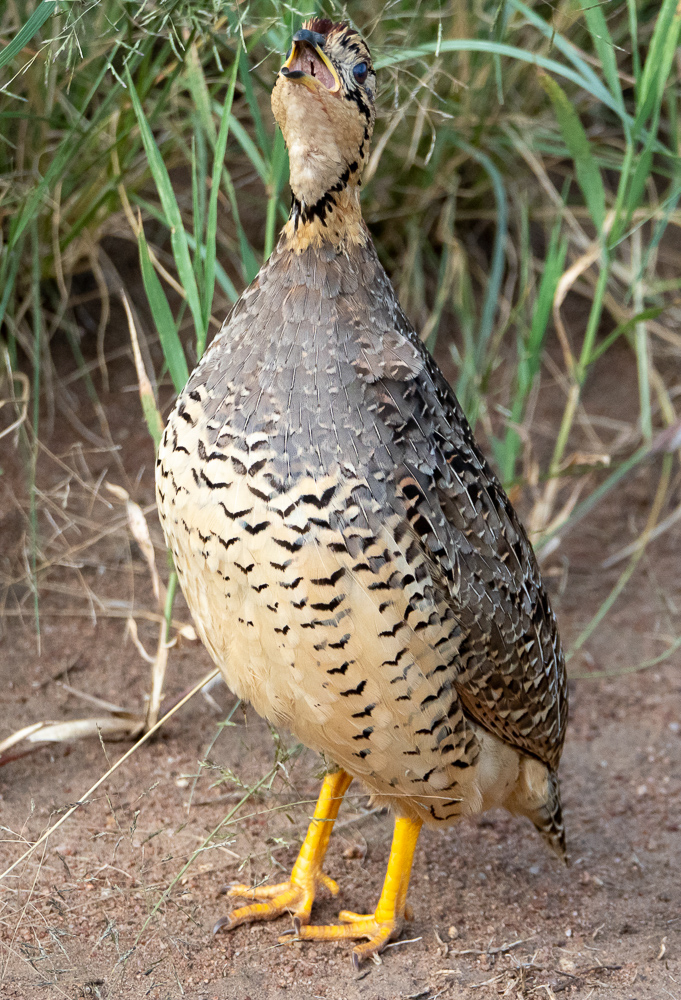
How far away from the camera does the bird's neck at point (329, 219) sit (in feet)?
7.43

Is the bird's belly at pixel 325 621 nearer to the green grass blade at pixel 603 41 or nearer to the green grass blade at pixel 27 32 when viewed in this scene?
the green grass blade at pixel 27 32

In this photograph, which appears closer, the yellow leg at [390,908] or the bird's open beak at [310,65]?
the bird's open beak at [310,65]

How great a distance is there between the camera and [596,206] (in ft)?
10.5

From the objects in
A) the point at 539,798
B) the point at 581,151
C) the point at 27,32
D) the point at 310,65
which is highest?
the point at 27,32

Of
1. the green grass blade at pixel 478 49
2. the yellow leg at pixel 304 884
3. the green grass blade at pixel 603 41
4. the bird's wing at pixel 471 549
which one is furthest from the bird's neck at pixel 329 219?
the yellow leg at pixel 304 884

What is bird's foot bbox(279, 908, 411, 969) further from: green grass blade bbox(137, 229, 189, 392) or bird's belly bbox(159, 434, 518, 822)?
Result: green grass blade bbox(137, 229, 189, 392)

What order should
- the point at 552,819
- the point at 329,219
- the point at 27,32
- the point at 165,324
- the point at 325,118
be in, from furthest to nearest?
the point at 552,819 → the point at 165,324 → the point at 27,32 → the point at 329,219 → the point at 325,118

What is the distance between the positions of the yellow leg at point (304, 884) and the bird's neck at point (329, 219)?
148cm

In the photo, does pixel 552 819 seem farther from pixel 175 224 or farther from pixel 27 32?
pixel 27 32

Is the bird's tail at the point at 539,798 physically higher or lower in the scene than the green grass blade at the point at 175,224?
lower

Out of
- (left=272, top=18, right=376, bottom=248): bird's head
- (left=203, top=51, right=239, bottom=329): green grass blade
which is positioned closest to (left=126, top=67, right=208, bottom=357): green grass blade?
(left=203, top=51, right=239, bottom=329): green grass blade

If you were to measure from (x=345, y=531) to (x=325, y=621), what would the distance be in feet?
0.65

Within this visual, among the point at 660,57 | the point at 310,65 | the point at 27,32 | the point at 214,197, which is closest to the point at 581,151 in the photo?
the point at 660,57

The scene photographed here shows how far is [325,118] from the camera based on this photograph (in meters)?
2.11
